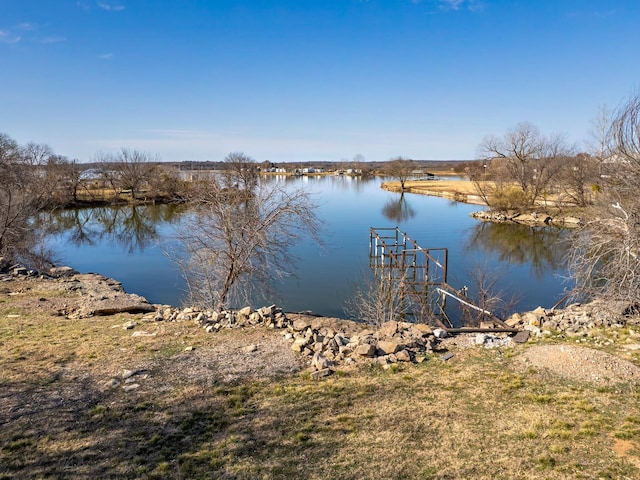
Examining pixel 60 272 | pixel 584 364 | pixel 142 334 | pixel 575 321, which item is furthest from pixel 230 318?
pixel 60 272

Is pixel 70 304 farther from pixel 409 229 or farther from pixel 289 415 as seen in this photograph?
pixel 409 229

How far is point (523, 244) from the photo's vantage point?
3353 cm

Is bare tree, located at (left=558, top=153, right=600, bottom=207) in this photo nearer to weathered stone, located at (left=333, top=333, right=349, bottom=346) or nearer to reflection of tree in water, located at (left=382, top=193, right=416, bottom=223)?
reflection of tree in water, located at (left=382, top=193, right=416, bottom=223)

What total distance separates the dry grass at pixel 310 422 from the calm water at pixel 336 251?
7954 millimetres

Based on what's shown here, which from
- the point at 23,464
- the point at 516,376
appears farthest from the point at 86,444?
the point at 516,376

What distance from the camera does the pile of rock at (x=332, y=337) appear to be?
30.7ft

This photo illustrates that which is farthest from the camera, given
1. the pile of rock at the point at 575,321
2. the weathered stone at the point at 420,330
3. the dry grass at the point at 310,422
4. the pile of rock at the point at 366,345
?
the pile of rock at the point at 575,321

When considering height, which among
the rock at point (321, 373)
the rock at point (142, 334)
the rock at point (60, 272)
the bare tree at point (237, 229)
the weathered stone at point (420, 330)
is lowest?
the rock at point (60, 272)

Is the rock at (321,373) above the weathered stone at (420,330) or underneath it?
underneath

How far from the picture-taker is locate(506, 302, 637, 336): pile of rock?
11.2 m

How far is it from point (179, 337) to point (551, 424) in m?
8.18

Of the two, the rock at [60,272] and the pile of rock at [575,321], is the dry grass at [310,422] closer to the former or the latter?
the pile of rock at [575,321]

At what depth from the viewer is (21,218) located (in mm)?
20969

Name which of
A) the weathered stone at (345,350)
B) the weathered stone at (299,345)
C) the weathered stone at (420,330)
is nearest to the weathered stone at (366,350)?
the weathered stone at (345,350)
